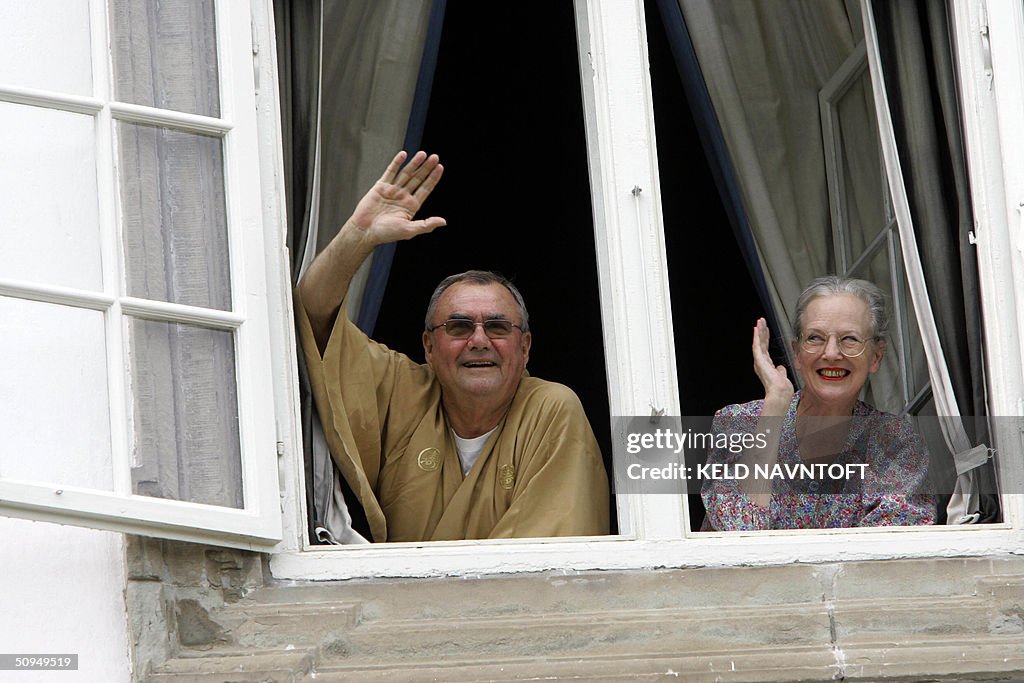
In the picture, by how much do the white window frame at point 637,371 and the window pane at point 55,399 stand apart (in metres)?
0.44

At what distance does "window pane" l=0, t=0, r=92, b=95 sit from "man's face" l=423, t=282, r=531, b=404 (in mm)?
1192

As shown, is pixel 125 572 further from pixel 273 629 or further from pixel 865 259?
pixel 865 259

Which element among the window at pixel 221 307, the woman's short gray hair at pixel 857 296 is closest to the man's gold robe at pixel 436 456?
the window at pixel 221 307

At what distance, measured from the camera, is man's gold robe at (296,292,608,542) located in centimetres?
378

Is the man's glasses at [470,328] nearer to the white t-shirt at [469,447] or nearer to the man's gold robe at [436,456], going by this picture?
the man's gold robe at [436,456]

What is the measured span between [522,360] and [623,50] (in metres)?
0.95

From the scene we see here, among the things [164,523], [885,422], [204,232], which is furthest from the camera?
[885,422]

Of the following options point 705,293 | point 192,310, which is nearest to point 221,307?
point 192,310

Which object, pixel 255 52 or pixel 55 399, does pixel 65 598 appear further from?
pixel 255 52

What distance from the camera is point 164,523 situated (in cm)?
316

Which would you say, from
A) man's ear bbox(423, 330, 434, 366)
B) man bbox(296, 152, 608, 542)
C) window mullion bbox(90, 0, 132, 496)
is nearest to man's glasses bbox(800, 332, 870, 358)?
man bbox(296, 152, 608, 542)

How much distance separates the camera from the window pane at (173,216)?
334 centimetres

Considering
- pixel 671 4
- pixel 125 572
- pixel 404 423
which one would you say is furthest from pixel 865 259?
pixel 125 572

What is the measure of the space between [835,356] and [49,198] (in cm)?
201
